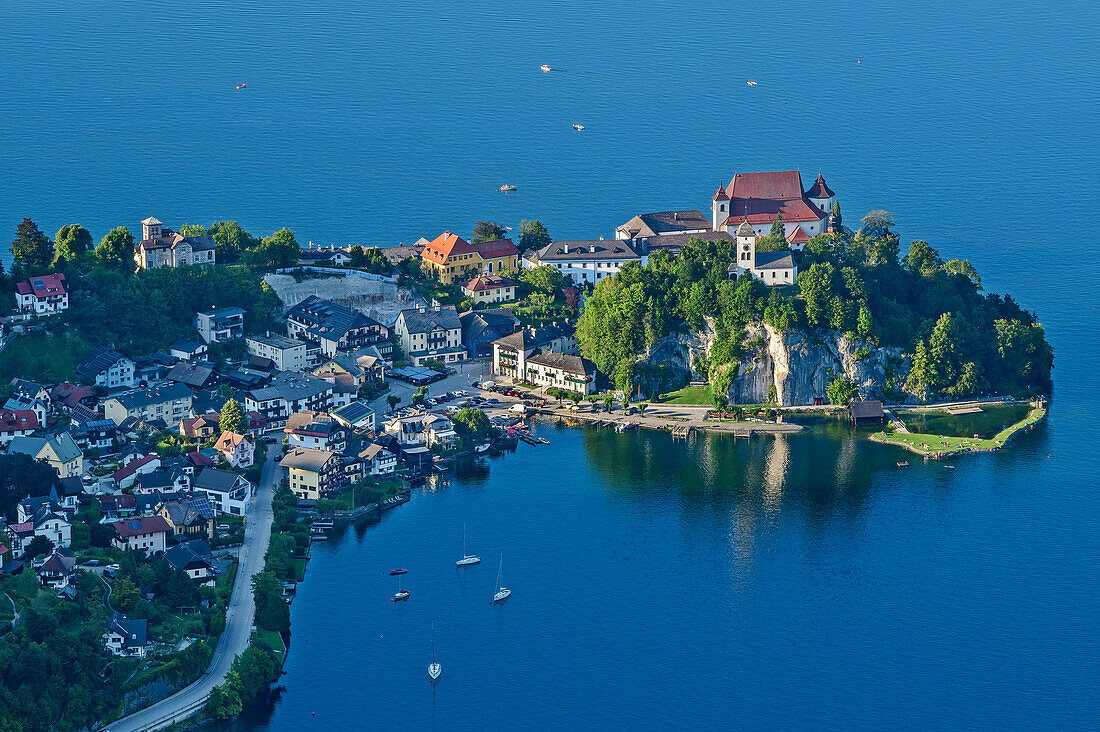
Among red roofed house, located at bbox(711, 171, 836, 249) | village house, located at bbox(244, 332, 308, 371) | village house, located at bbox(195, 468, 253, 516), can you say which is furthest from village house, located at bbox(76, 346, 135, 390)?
red roofed house, located at bbox(711, 171, 836, 249)

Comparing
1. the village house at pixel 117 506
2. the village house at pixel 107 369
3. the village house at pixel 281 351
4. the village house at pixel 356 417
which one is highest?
the village house at pixel 281 351

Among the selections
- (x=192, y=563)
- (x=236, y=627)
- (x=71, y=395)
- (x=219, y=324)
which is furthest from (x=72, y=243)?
(x=236, y=627)

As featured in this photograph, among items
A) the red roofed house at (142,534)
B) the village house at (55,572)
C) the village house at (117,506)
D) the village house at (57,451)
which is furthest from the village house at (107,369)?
the village house at (55,572)

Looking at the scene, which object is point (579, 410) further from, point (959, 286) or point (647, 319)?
point (959, 286)

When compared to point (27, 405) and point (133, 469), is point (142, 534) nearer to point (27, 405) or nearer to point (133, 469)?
point (133, 469)

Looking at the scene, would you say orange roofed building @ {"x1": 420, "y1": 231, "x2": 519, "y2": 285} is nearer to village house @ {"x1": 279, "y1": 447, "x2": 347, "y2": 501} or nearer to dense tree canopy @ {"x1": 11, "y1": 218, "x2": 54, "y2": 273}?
dense tree canopy @ {"x1": 11, "y1": 218, "x2": 54, "y2": 273}

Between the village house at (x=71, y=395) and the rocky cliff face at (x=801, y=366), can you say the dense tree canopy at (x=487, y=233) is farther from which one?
the village house at (x=71, y=395)

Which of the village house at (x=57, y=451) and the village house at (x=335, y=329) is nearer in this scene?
the village house at (x=57, y=451)
